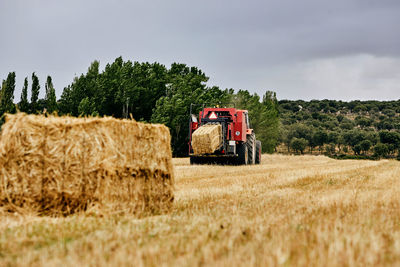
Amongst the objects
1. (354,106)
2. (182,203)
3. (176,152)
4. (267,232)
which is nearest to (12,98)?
(176,152)

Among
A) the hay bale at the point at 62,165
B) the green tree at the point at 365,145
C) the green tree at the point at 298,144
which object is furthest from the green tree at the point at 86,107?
the green tree at the point at 365,145

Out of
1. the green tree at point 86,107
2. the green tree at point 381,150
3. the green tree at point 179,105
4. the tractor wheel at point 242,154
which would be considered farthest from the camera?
the green tree at point 381,150

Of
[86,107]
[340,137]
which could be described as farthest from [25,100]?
[340,137]

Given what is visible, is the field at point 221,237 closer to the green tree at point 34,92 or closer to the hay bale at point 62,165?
the hay bale at point 62,165

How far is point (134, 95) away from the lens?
4359cm

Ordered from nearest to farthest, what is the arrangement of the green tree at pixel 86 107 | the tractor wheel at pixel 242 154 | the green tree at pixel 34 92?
the tractor wheel at pixel 242 154, the green tree at pixel 86 107, the green tree at pixel 34 92

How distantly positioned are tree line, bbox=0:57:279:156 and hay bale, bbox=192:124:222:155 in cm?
2121

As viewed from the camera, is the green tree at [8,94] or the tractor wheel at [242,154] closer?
the tractor wheel at [242,154]

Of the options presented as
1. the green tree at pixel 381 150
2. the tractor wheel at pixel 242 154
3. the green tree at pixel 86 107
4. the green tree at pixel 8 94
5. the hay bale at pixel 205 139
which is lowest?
the green tree at pixel 381 150

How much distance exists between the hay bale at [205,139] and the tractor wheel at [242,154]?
1.72 metres

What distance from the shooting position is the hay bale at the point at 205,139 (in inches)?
639

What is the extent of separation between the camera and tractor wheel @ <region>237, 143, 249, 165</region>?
60.2 feet

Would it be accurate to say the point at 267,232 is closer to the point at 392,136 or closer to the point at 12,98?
the point at 12,98

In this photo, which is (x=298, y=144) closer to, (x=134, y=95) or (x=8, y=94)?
(x=134, y=95)
